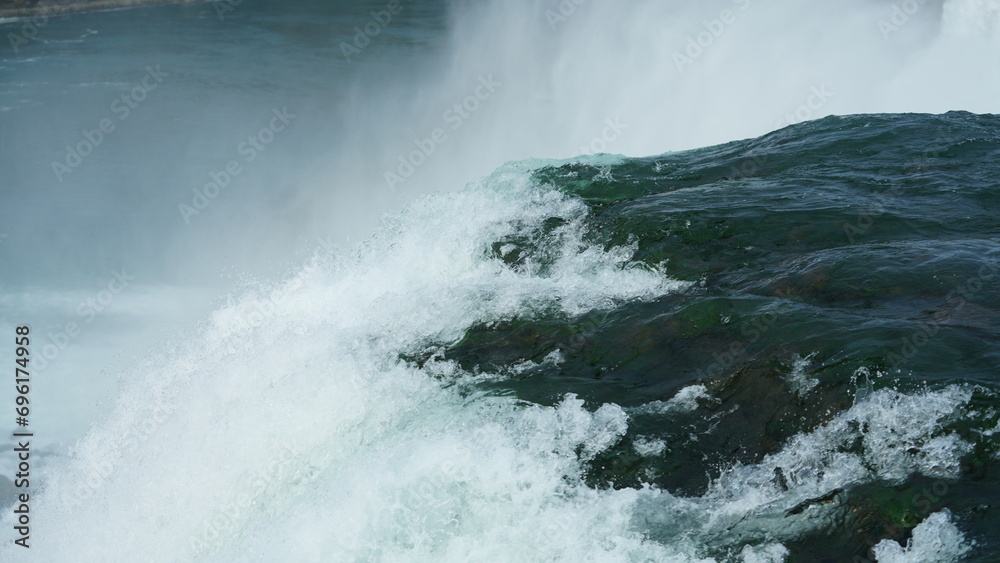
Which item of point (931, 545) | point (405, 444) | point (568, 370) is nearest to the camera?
point (931, 545)

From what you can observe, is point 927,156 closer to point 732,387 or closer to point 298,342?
point 732,387

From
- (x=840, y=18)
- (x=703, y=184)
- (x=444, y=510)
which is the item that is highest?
(x=840, y=18)

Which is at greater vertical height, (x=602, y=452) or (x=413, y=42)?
(x=413, y=42)

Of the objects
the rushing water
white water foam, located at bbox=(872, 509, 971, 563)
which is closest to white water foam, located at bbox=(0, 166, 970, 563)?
the rushing water

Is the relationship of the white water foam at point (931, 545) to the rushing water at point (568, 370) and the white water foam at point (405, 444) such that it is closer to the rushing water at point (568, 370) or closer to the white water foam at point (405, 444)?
the rushing water at point (568, 370)

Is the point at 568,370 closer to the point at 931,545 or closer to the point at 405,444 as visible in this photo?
the point at 405,444

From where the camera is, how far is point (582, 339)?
8180mm

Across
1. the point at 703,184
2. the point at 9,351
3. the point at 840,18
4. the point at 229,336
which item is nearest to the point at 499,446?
the point at 229,336

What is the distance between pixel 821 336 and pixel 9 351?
1646cm

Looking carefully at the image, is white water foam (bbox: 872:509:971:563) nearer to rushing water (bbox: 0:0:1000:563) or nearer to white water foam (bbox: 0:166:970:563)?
rushing water (bbox: 0:0:1000:563)

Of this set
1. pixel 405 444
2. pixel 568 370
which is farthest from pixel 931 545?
pixel 405 444

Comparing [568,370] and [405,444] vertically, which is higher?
[568,370]

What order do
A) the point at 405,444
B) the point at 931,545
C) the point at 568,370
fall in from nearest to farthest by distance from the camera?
1. the point at 931,545
2. the point at 405,444
3. the point at 568,370

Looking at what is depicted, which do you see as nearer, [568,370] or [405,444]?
[405,444]
